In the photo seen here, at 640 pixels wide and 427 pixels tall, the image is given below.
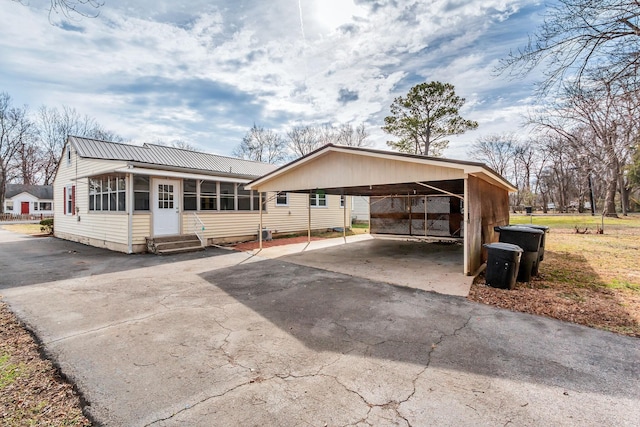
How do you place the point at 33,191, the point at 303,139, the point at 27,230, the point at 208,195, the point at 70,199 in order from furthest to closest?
the point at 33,191 < the point at 303,139 < the point at 27,230 < the point at 70,199 < the point at 208,195

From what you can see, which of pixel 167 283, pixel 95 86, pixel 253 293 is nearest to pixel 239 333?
pixel 253 293

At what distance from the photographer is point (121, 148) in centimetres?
1309

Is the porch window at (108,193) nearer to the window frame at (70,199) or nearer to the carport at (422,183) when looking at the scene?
the window frame at (70,199)

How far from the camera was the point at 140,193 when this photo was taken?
400 inches

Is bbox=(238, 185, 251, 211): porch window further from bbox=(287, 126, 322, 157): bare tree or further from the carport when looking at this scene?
bbox=(287, 126, 322, 157): bare tree

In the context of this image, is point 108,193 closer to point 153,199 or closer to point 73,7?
point 153,199

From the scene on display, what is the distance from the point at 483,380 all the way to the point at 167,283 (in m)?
5.87

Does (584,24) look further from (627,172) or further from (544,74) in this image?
(627,172)

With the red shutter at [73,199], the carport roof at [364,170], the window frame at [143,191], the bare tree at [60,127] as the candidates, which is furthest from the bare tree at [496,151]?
the bare tree at [60,127]

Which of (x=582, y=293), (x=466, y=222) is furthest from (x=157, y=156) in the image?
(x=582, y=293)

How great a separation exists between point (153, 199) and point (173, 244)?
1772mm

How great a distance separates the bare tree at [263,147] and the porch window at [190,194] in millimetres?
26291

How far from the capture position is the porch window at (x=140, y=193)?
32.9 feet

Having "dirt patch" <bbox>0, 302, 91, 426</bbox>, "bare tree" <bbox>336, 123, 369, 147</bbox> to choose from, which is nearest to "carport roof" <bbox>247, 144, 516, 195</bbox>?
"dirt patch" <bbox>0, 302, 91, 426</bbox>
